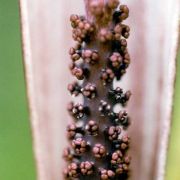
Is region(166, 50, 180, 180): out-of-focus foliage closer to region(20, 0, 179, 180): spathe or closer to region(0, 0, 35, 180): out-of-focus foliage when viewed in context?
region(20, 0, 179, 180): spathe

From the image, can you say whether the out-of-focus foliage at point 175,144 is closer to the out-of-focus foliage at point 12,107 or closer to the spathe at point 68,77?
the spathe at point 68,77

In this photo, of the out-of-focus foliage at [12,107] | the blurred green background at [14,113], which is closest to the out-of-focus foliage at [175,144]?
the blurred green background at [14,113]

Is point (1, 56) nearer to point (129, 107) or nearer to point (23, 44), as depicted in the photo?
point (23, 44)

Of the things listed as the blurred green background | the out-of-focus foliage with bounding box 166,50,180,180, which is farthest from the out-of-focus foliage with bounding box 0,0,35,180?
the out-of-focus foliage with bounding box 166,50,180,180

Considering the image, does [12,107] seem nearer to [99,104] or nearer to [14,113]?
[14,113]

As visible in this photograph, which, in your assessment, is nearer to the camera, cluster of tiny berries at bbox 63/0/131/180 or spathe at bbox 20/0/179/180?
cluster of tiny berries at bbox 63/0/131/180

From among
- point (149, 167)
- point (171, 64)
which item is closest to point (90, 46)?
point (171, 64)

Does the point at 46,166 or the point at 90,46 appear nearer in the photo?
the point at 90,46
